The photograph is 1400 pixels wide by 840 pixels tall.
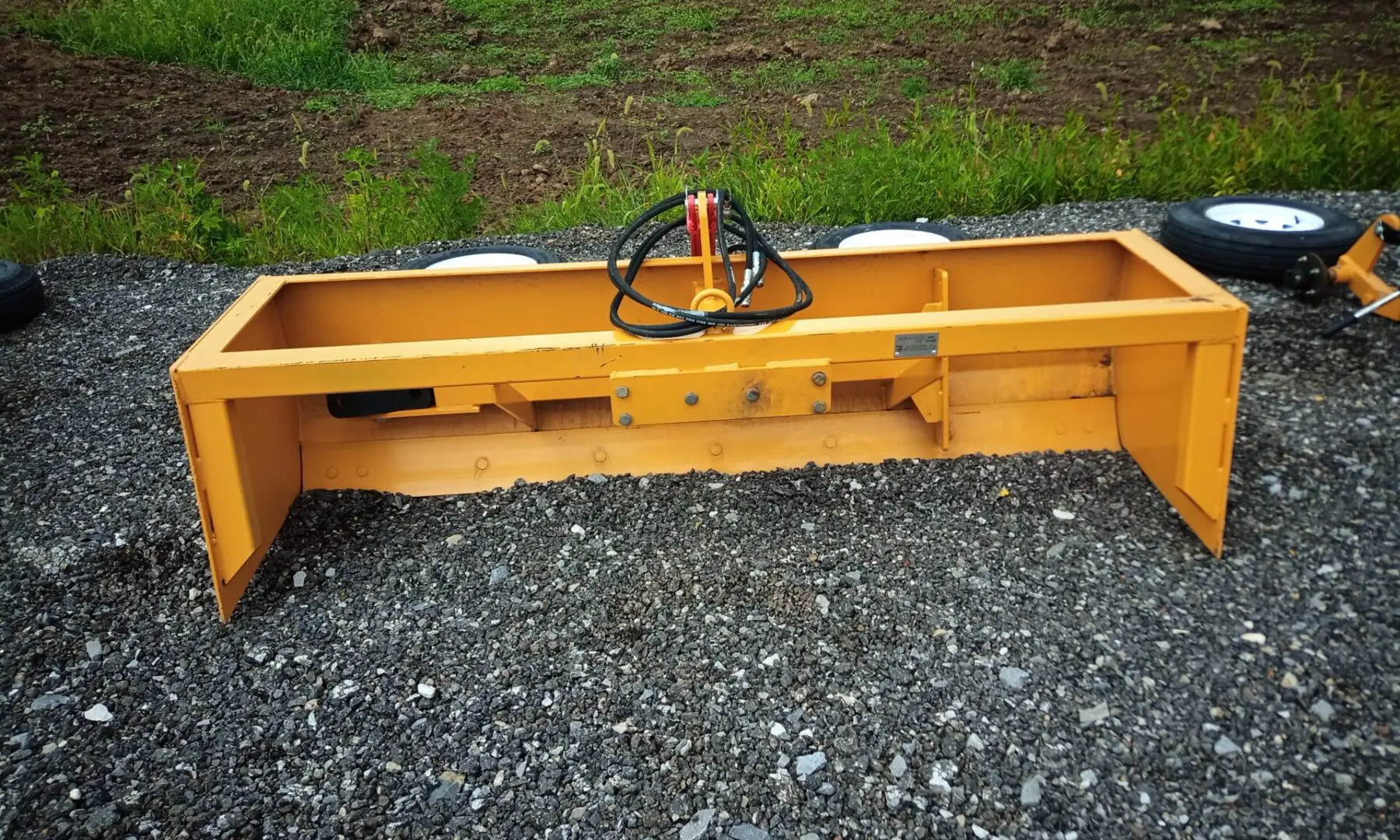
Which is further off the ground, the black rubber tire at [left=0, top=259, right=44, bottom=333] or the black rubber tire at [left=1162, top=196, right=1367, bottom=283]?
the black rubber tire at [left=1162, top=196, right=1367, bottom=283]

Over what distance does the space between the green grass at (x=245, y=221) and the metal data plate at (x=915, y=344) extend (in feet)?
13.3

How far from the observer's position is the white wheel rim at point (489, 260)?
14.5ft

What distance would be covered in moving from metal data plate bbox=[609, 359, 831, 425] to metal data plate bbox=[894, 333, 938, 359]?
0.19 meters

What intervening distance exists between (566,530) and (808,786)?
1.21 m

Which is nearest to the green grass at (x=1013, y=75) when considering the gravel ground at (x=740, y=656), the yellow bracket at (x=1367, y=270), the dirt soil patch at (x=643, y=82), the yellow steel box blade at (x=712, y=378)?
the dirt soil patch at (x=643, y=82)

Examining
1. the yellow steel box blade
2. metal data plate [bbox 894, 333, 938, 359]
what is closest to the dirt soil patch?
the yellow steel box blade

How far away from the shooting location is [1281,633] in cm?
266

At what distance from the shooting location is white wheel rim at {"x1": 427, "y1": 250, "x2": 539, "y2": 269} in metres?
4.41

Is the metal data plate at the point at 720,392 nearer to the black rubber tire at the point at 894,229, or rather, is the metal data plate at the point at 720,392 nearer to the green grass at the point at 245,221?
the black rubber tire at the point at 894,229

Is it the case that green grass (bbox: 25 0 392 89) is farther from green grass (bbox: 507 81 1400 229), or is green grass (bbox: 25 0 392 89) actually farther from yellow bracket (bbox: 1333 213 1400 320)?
yellow bracket (bbox: 1333 213 1400 320)

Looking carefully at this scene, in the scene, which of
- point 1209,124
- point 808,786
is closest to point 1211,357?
point 808,786

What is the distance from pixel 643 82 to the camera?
9242 mm

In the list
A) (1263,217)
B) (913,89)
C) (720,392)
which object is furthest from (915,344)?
(913,89)

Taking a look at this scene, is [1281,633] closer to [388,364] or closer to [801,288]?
[801,288]
